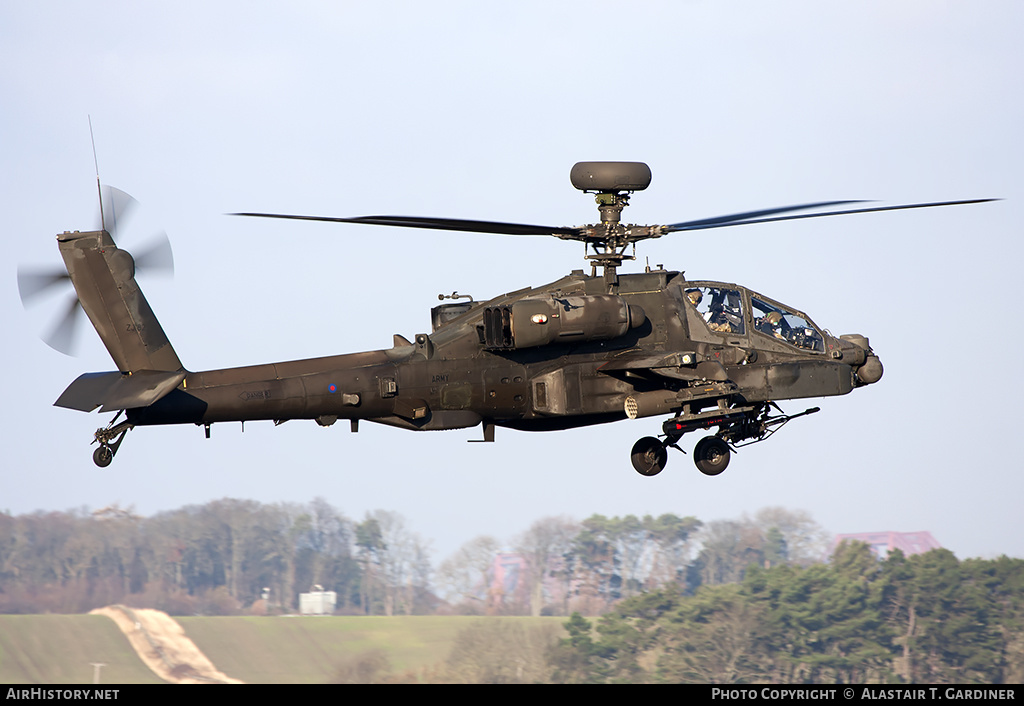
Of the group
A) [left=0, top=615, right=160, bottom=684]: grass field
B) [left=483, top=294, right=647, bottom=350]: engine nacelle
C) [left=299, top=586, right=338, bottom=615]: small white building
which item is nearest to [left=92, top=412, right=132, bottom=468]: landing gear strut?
[left=483, top=294, right=647, bottom=350]: engine nacelle

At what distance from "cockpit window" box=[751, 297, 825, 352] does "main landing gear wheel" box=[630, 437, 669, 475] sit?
2.92 metres

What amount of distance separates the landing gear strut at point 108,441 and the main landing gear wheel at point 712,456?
1033 cm

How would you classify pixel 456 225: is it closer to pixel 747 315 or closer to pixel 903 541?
pixel 747 315

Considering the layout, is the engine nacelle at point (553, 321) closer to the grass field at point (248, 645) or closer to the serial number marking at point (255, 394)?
the serial number marking at point (255, 394)

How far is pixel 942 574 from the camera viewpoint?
4021 inches

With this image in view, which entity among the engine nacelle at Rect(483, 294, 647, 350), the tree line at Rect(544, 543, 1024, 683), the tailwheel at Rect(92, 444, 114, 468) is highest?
the engine nacelle at Rect(483, 294, 647, 350)

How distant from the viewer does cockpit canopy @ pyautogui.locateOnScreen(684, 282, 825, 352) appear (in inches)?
971

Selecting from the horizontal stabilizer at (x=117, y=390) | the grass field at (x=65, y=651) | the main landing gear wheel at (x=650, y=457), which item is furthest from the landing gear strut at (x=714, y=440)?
the grass field at (x=65, y=651)

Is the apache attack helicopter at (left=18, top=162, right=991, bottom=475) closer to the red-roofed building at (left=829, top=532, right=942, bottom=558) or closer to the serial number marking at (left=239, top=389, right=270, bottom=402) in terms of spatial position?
the serial number marking at (left=239, top=389, right=270, bottom=402)

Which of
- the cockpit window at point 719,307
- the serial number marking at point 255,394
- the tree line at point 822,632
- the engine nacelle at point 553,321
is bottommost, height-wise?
the tree line at point 822,632

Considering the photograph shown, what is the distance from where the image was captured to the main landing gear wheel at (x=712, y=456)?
24.9m

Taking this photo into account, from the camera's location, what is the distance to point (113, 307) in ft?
74.4
